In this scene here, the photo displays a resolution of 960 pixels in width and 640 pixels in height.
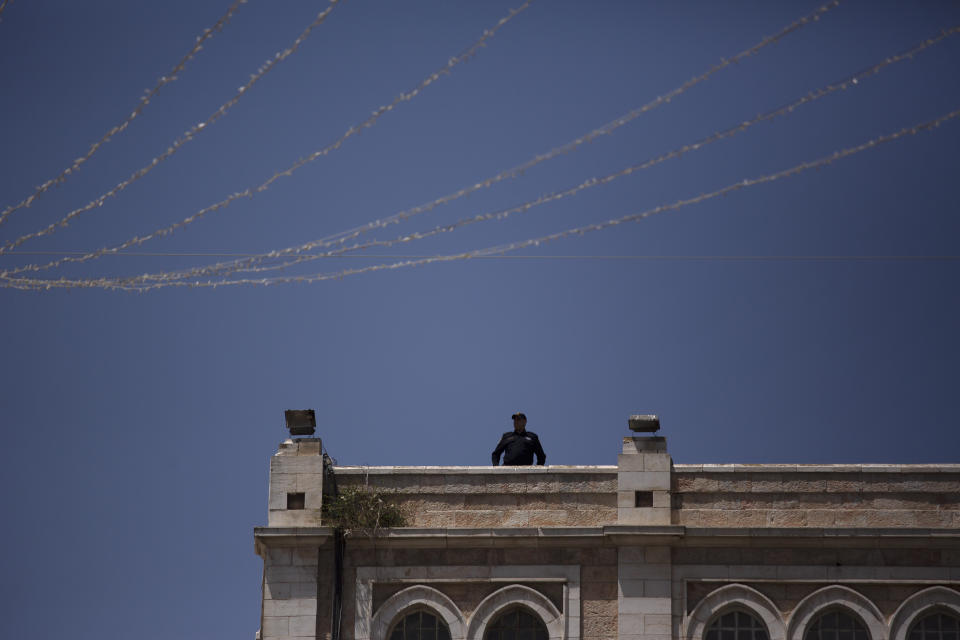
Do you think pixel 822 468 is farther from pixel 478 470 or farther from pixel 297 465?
pixel 297 465

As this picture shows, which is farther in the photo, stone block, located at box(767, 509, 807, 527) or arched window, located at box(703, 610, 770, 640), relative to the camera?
stone block, located at box(767, 509, 807, 527)

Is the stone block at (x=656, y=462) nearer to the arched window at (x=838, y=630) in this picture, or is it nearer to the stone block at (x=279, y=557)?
the arched window at (x=838, y=630)

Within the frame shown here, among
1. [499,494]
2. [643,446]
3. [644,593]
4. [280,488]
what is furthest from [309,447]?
[644,593]

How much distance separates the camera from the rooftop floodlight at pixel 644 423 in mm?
40156

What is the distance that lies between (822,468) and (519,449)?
16.3ft

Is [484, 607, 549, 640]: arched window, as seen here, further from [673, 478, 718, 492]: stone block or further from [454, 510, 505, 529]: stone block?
[673, 478, 718, 492]: stone block

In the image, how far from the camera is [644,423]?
4016 centimetres

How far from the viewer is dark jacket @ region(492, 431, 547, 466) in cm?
4116

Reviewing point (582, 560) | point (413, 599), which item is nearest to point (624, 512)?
point (582, 560)

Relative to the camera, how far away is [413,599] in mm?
39594

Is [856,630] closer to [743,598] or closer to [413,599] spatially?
[743,598]

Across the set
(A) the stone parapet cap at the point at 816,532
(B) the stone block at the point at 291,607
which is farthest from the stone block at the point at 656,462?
(B) the stone block at the point at 291,607

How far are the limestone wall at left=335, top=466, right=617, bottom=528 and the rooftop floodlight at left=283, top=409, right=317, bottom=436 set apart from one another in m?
0.98

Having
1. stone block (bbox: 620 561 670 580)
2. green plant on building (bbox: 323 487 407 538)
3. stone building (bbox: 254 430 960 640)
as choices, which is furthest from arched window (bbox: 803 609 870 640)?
green plant on building (bbox: 323 487 407 538)
